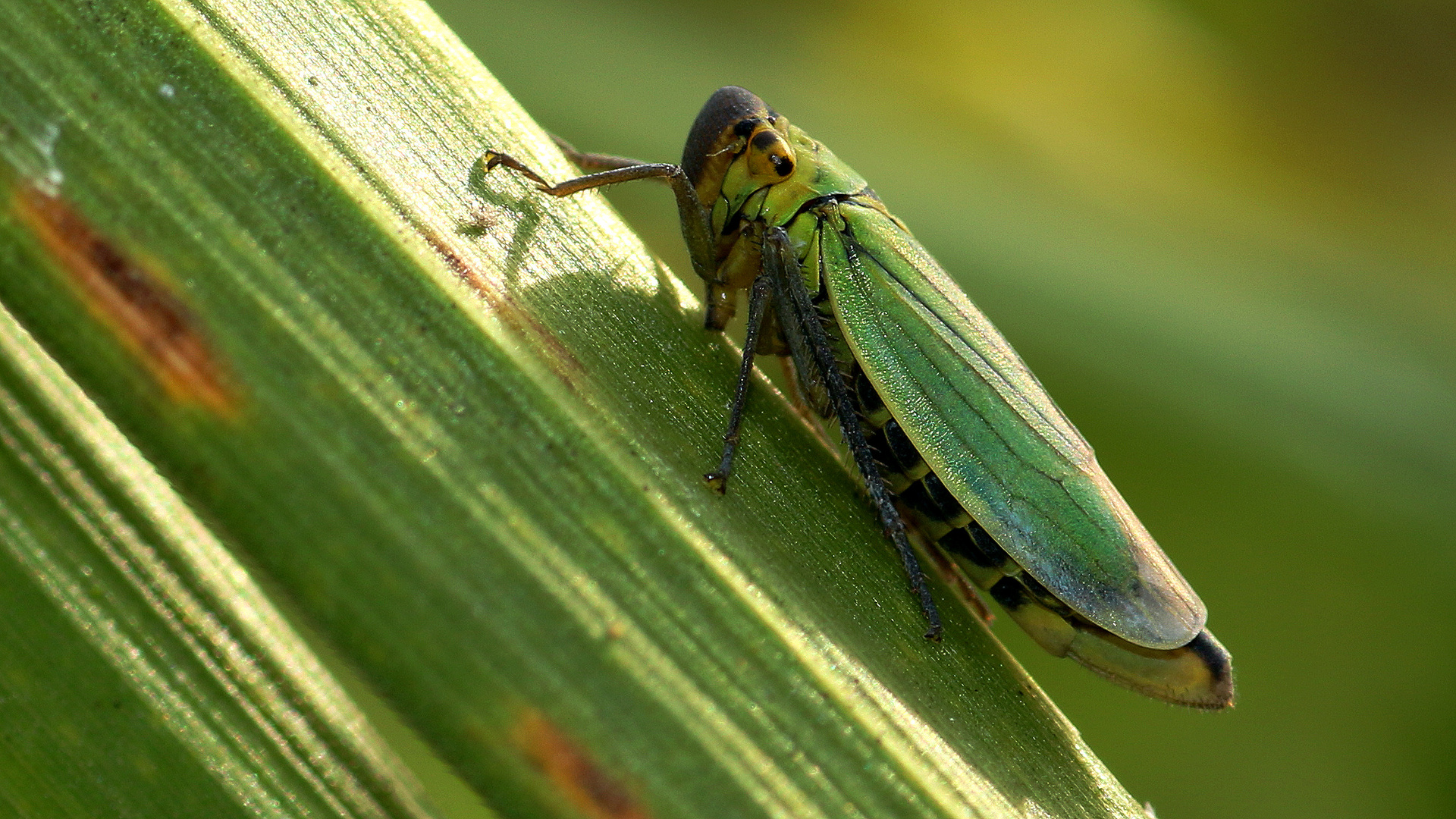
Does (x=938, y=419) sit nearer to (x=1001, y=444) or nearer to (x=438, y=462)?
(x=1001, y=444)

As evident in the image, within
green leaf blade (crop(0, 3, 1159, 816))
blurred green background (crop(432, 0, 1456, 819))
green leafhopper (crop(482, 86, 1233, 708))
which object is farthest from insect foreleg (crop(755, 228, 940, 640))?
blurred green background (crop(432, 0, 1456, 819))

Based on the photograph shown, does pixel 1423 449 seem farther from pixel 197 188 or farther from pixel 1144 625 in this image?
pixel 197 188

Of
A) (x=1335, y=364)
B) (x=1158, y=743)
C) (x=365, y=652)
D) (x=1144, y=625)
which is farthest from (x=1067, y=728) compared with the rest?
(x=1335, y=364)

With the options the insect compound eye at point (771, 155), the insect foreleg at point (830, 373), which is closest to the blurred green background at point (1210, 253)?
the insect compound eye at point (771, 155)

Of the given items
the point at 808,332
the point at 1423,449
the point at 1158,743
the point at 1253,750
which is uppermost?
the point at 808,332

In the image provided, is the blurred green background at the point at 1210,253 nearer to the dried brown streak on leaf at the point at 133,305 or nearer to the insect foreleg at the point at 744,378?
the insect foreleg at the point at 744,378

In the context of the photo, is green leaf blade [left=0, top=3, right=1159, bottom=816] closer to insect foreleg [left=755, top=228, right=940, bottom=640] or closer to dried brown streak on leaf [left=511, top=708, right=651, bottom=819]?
dried brown streak on leaf [left=511, top=708, right=651, bottom=819]
